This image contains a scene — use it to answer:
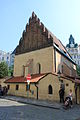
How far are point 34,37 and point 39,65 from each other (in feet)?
19.1

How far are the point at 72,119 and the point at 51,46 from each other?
46.5 ft

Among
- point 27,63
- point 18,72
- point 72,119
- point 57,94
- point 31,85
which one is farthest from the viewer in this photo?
point 18,72

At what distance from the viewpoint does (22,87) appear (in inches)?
798

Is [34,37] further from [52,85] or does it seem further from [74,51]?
[74,51]

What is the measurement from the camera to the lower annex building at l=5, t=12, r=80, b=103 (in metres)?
16.3

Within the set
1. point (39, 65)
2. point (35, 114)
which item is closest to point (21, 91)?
point (39, 65)

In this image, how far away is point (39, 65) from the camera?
22.1 m

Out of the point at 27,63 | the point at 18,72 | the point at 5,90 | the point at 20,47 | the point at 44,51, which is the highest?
the point at 20,47

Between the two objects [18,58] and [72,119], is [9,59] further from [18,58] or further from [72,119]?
[72,119]

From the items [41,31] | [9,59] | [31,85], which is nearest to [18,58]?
[41,31]

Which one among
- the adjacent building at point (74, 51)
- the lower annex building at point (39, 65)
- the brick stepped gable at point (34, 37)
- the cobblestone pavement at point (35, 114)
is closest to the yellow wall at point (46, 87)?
the lower annex building at point (39, 65)

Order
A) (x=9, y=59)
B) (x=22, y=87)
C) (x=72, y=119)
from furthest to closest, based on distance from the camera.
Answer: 1. (x=9, y=59)
2. (x=22, y=87)
3. (x=72, y=119)

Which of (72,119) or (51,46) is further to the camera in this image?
(51,46)

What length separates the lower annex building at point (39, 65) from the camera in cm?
1630
